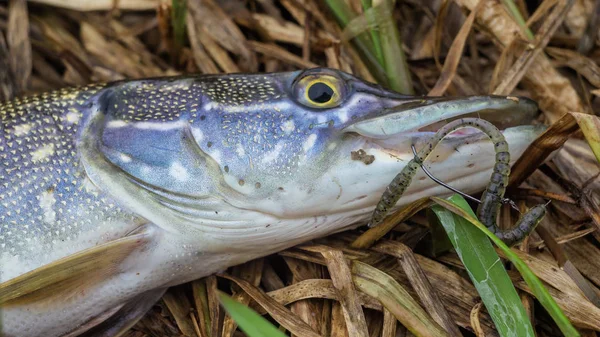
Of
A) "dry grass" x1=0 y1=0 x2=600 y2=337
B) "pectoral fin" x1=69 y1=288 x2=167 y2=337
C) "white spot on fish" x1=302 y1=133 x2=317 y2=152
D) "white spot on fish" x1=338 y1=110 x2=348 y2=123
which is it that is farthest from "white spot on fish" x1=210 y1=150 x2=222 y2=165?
"pectoral fin" x1=69 y1=288 x2=167 y2=337

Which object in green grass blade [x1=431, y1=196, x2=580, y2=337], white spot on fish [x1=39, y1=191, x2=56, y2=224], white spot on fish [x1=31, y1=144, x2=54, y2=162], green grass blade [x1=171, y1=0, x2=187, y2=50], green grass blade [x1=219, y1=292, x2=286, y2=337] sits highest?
green grass blade [x1=171, y1=0, x2=187, y2=50]

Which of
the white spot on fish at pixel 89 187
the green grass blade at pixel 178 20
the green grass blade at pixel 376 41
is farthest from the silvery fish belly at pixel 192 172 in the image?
the green grass blade at pixel 178 20

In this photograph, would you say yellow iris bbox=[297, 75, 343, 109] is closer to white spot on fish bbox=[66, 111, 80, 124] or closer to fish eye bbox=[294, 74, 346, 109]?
fish eye bbox=[294, 74, 346, 109]

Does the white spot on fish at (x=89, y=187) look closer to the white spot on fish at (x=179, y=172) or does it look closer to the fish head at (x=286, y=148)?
the fish head at (x=286, y=148)

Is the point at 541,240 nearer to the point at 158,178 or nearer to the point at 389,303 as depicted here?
the point at 389,303

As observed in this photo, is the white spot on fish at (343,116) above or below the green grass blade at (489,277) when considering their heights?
above

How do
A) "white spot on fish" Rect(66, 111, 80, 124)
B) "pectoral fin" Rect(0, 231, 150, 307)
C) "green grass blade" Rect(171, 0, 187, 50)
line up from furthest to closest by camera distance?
"green grass blade" Rect(171, 0, 187, 50) → "white spot on fish" Rect(66, 111, 80, 124) → "pectoral fin" Rect(0, 231, 150, 307)
